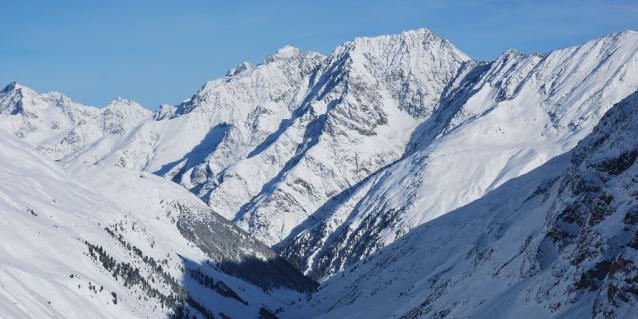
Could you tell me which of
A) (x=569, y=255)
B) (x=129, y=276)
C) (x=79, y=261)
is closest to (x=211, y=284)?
(x=129, y=276)

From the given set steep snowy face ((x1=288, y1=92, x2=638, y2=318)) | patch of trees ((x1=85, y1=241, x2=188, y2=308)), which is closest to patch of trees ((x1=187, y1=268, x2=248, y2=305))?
patch of trees ((x1=85, y1=241, x2=188, y2=308))

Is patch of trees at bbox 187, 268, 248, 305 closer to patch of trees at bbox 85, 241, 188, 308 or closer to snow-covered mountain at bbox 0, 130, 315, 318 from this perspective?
snow-covered mountain at bbox 0, 130, 315, 318

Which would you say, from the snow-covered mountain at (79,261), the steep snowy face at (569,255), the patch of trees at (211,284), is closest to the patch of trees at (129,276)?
the snow-covered mountain at (79,261)

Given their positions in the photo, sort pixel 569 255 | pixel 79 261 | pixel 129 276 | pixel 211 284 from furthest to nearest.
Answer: pixel 211 284, pixel 129 276, pixel 79 261, pixel 569 255

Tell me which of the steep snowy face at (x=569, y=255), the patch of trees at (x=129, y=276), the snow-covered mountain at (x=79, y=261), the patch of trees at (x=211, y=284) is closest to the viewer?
the steep snowy face at (x=569, y=255)

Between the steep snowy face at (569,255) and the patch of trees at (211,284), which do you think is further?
the patch of trees at (211,284)

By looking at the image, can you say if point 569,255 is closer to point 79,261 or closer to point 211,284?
point 79,261

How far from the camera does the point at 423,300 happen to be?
9512cm

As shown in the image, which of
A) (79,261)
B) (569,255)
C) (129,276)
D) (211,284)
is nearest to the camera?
(569,255)

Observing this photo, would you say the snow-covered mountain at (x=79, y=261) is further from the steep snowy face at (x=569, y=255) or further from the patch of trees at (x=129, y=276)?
the steep snowy face at (x=569, y=255)

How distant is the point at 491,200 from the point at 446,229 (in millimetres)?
14903

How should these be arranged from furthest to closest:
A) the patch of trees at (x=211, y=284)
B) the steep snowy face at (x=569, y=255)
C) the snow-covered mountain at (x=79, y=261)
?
the patch of trees at (x=211, y=284) → the snow-covered mountain at (x=79, y=261) → the steep snowy face at (x=569, y=255)

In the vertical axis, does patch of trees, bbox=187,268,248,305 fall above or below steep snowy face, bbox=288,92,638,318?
above

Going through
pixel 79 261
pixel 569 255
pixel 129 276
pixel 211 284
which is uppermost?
pixel 211 284
